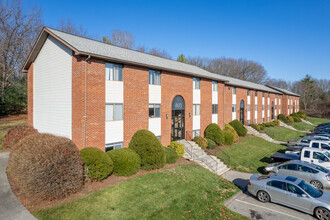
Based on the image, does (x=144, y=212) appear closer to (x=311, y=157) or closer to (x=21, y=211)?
(x=21, y=211)

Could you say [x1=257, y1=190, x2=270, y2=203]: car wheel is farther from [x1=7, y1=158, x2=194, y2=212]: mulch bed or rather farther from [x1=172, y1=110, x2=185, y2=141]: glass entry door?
[x1=172, y1=110, x2=185, y2=141]: glass entry door

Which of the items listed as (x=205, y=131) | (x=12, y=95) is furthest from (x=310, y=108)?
(x=12, y=95)

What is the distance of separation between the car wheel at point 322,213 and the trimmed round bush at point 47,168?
11.5m

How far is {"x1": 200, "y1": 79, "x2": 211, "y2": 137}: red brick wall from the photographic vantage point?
21938 mm

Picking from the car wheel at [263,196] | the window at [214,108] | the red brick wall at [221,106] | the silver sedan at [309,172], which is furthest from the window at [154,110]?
the red brick wall at [221,106]

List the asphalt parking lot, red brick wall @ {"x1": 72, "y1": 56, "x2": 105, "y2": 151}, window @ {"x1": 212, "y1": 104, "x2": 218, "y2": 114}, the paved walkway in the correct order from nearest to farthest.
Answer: the paved walkway
the asphalt parking lot
red brick wall @ {"x1": 72, "y1": 56, "x2": 105, "y2": 151}
window @ {"x1": 212, "y1": 104, "x2": 218, "y2": 114}

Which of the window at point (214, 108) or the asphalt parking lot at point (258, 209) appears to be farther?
the window at point (214, 108)

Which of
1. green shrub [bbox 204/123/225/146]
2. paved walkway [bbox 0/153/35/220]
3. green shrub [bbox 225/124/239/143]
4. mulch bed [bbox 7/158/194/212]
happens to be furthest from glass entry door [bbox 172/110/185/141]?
paved walkway [bbox 0/153/35/220]

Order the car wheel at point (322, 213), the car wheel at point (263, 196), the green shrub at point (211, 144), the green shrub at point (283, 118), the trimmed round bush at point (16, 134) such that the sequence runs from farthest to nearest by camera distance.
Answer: the green shrub at point (283, 118), the green shrub at point (211, 144), the trimmed round bush at point (16, 134), the car wheel at point (263, 196), the car wheel at point (322, 213)

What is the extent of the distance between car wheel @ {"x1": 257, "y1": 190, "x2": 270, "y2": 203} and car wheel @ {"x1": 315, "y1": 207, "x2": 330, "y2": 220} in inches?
82.6

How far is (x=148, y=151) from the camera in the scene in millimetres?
12930

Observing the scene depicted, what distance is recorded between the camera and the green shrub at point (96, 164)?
10.4 m

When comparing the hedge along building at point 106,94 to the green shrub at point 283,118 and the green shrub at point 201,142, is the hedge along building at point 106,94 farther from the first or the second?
the green shrub at point 283,118

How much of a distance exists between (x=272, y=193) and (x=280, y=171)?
4.28 m
